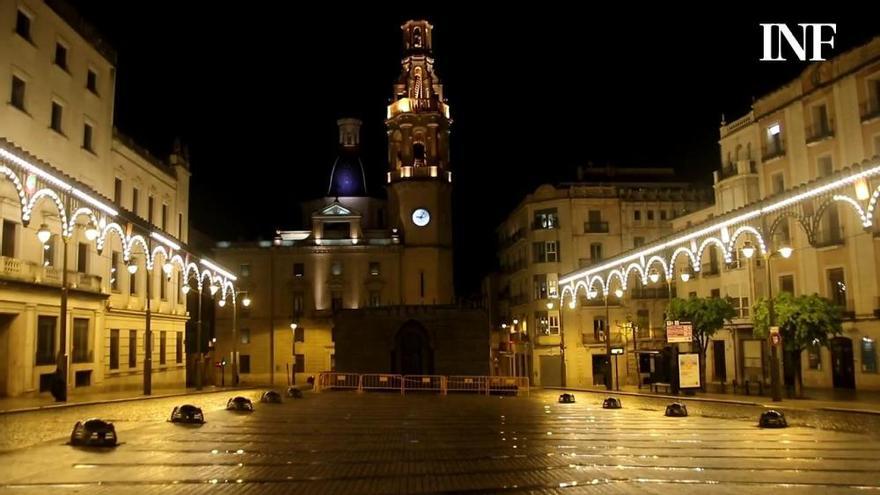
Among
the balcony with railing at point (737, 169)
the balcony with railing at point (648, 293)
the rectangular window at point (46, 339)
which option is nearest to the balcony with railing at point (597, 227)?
the balcony with railing at point (648, 293)

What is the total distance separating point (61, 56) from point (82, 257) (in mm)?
9602

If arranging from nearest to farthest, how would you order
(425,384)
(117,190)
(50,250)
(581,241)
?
(50,250) → (117,190) → (425,384) → (581,241)

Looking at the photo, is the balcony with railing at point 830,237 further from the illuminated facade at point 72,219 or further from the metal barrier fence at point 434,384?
the illuminated facade at point 72,219

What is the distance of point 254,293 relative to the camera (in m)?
82.2

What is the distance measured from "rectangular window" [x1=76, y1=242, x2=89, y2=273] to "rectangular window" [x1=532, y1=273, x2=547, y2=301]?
38.9m

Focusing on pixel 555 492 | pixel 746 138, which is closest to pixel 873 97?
pixel 746 138

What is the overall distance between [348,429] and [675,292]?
42440 mm

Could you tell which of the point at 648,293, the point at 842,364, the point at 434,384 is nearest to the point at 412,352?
the point at 434,384

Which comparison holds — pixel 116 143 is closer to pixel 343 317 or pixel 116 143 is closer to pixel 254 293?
pixel 343 317

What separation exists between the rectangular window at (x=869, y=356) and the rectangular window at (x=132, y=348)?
3756 cm

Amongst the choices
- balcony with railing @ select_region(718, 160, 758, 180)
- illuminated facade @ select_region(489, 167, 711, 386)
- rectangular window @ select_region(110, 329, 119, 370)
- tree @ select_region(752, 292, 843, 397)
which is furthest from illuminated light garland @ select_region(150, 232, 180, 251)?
illuminated facade @ select_region(489, 167, 711, 386)

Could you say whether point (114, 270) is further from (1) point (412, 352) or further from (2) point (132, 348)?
(1) point (412, 352)

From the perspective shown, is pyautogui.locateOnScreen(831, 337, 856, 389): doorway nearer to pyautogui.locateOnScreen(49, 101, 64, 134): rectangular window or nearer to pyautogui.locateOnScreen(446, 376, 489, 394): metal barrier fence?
pyautogui.locateOnScreen(446, 376, 489, 394): metal barrier fence

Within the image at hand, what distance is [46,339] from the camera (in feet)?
114
